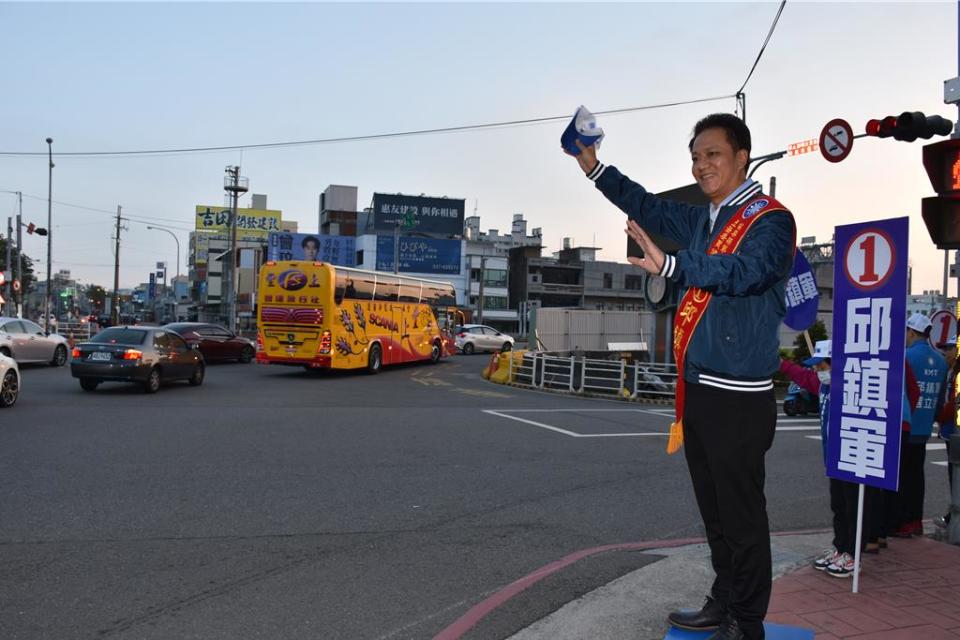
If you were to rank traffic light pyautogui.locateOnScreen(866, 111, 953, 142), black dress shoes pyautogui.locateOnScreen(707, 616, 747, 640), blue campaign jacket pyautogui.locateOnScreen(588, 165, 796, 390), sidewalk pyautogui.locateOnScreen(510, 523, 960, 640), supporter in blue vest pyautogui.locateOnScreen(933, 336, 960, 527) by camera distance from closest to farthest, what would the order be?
blue campaign jacket pyautogui.locateOnScreen(588, 165, 796, 390) → black dress shoes pyautogui.locateOnScreen(707, 616, 747, 640) → sidewalk pyautogui.locateOnScreen(510, 523, 960, 640) → supporter in blue vest pyautogui.locateOnScreen(933, 336, 960, 527) → traffic light pyautogui.locateOnScreen(866, 111, 953, 142)

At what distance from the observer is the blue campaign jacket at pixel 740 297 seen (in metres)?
2.69

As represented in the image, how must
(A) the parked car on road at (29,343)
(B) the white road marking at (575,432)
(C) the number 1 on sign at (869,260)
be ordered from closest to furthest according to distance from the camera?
(C) the number 1 on sign at (869,260) < (B) the white road marking at (575,432) < (A) the parked car on road at (29,343)

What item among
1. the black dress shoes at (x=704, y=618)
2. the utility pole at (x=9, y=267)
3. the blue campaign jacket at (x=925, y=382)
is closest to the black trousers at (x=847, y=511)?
the blue campaign jacket at (x=925, y=382)

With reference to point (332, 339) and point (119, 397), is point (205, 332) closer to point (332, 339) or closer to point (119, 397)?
point (332, 339)

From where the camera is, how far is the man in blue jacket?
117 inches

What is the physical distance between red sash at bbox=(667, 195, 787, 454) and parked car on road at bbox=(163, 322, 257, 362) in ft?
77.4

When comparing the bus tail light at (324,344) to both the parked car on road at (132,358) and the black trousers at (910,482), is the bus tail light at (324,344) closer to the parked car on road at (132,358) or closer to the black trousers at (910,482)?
the parked car on road at (132,358)

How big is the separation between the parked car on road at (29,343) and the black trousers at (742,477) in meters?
21.4

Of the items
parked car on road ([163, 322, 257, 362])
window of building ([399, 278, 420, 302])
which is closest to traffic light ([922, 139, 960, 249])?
window of building ([399, 278, 420, 302])

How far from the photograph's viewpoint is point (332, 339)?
21047 mm

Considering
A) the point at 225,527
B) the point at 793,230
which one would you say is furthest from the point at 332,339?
the point at 793,230

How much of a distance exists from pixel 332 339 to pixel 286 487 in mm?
14142

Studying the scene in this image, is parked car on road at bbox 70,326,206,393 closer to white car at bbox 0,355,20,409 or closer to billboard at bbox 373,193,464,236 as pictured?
white car at bbox 0,355,20,409

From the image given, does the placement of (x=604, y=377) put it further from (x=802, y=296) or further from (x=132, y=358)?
(x=802, y=296)
